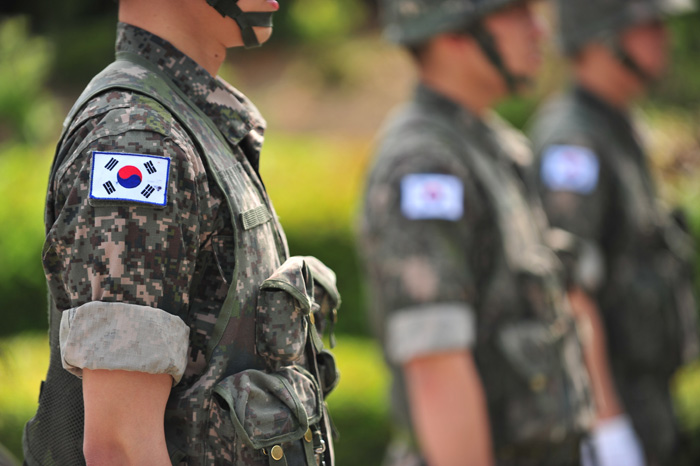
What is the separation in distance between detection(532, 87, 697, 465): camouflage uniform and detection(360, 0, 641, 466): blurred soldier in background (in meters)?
0.70

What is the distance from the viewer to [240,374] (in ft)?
5.81

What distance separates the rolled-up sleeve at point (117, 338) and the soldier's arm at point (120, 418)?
0.09ft

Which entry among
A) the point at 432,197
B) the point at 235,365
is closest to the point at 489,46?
the point at 432,197

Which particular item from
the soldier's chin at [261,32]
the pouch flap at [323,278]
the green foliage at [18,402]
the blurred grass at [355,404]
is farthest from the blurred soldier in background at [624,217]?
the green foliage at [18,402]

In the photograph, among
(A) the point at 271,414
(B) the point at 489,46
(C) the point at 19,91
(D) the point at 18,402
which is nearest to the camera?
(A) the point at 271,414

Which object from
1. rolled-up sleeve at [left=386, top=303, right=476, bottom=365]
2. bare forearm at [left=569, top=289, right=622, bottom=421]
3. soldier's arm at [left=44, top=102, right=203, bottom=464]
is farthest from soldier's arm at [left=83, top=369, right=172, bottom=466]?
bare forearm at [left=569, top=289, right=622, bottom=421]

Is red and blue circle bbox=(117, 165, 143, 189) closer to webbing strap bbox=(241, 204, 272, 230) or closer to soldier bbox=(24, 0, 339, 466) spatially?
soldier bbox=(24, 0, 339, 466)

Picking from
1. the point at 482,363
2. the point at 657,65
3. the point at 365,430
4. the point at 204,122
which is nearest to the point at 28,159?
the point at 365,430

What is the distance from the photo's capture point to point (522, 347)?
308 cm

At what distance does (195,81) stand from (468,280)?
1397 mm

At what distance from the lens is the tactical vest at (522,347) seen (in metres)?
3.09

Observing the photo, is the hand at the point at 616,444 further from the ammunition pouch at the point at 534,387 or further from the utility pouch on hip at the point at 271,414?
the utility pouch on hip at the point at 271,414

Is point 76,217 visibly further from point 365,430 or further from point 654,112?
point 654,112

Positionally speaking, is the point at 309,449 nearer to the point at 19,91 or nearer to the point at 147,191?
the point at 147,191
